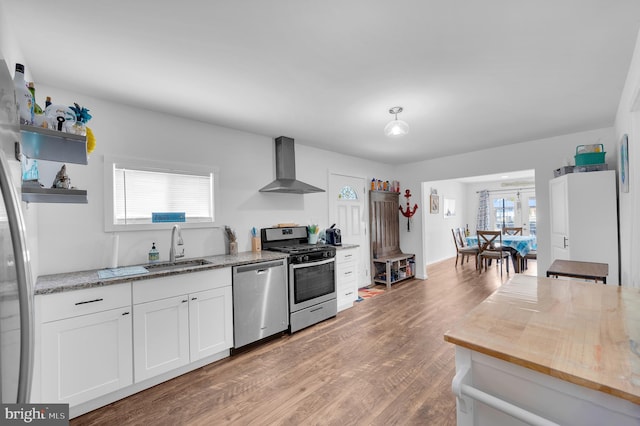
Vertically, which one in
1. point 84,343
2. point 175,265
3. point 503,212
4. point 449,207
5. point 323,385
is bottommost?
point 323,385

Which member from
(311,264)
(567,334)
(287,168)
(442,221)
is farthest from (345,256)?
(442,221)

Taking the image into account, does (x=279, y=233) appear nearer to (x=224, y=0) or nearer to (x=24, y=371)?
(x=224, y=0)

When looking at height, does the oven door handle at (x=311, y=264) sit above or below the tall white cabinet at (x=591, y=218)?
below

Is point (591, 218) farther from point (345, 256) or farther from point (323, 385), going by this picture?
point (323, 385)

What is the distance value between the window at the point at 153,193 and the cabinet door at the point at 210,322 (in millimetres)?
872

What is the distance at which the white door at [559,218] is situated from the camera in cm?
337

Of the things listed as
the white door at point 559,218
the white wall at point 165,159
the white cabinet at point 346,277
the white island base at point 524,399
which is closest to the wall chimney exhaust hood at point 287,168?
the white wall at point 165,159

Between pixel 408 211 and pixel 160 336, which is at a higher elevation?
pixel 408 211

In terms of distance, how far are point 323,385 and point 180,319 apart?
1.29 meters

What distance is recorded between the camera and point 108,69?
→ 2000mm

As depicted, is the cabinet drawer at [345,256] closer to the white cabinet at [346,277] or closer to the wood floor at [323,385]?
the white cabinet at [346,277]

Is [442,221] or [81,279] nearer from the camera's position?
[81,279]

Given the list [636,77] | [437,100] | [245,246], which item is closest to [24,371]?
[245,246]

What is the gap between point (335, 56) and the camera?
74.9 inches
